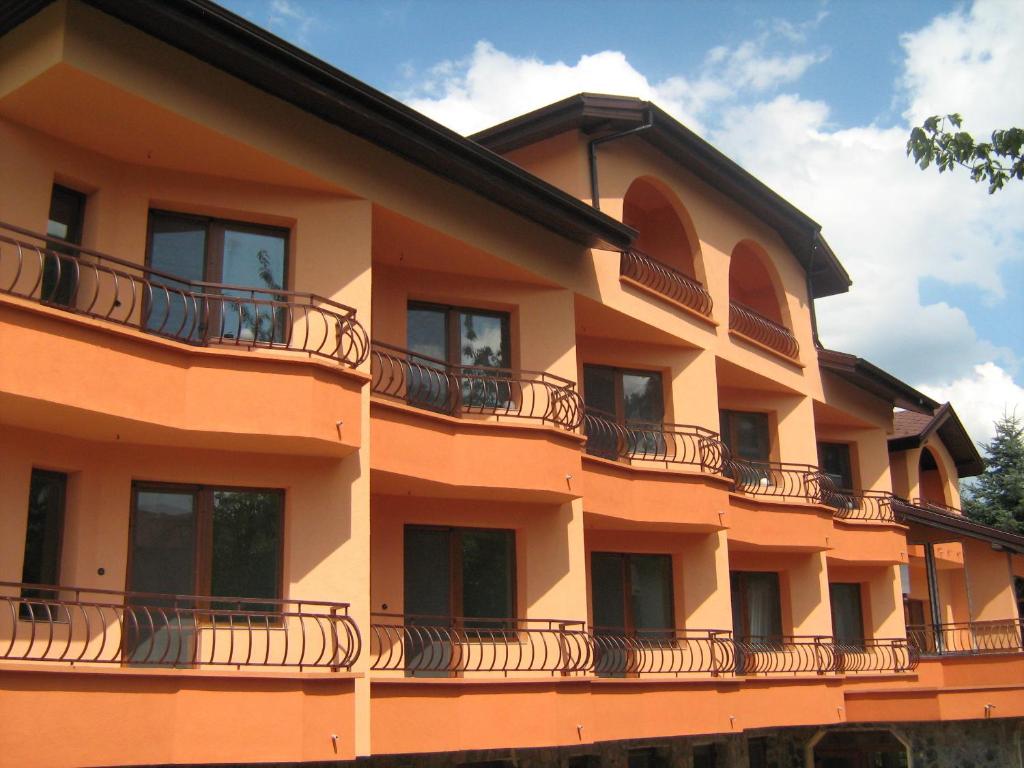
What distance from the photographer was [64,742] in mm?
10352

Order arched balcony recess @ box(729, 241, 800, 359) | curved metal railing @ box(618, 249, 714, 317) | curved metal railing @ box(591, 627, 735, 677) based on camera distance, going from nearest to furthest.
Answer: curved metal railing @ box(591, 627, 735, 677), curved metal railing @ box(618, 249, 714, 317), arched balcony recess @ box(729, 241, 800, 359)

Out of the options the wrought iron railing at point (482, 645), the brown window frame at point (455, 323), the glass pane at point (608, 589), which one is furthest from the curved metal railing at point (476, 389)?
the glass pane at point (608, 589)

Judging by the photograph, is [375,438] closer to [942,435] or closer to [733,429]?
[733,429]

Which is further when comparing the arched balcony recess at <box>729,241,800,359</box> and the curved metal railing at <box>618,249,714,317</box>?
the arched balcony recess at <box>729,241,800,359</box>

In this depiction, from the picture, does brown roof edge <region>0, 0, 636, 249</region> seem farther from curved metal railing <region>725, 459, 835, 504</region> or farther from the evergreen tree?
the evergreen tree

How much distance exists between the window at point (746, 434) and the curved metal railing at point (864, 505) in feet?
7.62

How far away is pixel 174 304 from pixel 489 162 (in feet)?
14.9

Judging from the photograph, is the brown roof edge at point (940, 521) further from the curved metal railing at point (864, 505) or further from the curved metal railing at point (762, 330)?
the curved metal railing at point (762, 330)

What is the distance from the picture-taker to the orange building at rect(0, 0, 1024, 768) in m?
11.5

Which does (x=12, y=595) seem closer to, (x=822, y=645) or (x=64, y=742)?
(x=64, y=742)

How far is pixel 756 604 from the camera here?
2294 cm

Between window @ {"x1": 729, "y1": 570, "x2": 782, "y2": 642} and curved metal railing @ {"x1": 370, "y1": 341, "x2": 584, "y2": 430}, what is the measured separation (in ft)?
25.3

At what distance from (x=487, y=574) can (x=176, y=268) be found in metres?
6.20

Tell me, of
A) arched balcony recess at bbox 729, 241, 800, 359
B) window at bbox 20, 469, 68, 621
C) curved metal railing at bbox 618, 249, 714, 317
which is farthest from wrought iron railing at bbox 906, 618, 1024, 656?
window at bbox 20, 469, 68, 621
